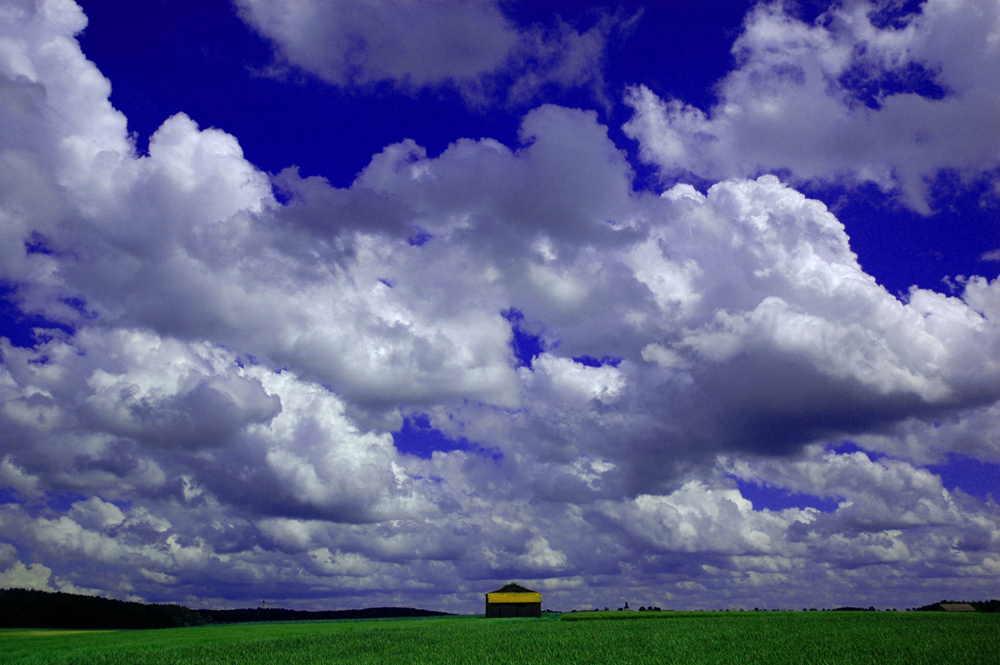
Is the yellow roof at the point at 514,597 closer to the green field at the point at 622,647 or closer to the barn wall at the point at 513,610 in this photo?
the barn wall at the point at 513,610

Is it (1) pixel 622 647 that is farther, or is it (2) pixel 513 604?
(2) pixel 513 604

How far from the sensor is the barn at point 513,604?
110 metres

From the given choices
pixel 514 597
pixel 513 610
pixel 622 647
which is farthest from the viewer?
pixel 514 597

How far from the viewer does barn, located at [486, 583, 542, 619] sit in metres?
110

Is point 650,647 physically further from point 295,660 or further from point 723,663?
point 295,660

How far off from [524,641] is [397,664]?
42.6 ft

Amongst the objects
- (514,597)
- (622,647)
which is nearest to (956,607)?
(514,597)

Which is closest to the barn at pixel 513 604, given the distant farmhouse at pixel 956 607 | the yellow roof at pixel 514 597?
the yellow roof at pixel 514 597

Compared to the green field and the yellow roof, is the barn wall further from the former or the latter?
the green field

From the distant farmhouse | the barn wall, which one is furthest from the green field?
the distant farmhouse

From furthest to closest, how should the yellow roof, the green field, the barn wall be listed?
the yellow roof → the barn wall → the green field

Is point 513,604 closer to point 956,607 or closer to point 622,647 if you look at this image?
point 622,647

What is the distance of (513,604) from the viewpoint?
363 ft

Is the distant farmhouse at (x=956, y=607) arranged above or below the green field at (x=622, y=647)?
below
